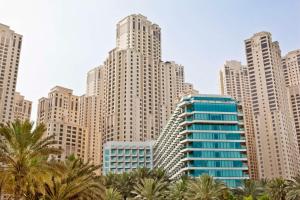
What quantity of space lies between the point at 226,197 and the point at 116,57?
400 feet

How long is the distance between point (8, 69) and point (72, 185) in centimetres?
15226

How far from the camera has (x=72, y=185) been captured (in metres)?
35.7

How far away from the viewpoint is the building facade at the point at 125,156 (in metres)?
152

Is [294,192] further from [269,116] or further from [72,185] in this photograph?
[269,116]

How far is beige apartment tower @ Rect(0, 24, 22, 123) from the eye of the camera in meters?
168

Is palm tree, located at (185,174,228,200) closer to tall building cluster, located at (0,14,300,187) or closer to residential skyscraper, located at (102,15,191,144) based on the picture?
tall building cluster, located at (0,14,300,187)

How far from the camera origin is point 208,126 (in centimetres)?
11350

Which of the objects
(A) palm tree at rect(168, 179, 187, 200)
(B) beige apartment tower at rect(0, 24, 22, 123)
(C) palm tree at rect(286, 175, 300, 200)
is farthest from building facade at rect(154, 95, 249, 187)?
(B) beige apartment tower at rect(0, 24, 22, 123)

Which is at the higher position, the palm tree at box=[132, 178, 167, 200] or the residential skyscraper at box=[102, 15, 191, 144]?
the residential skyscraper at box=[102, 15, 191, 144]

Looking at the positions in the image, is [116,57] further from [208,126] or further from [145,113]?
[208,126]

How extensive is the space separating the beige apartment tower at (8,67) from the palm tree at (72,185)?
129m

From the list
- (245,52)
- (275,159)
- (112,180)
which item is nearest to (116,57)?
(245,52)

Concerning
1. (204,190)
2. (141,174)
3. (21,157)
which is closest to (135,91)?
(141,174)

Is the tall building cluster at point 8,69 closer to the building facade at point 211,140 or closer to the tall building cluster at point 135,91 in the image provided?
the tall building cluster at point 135,91
